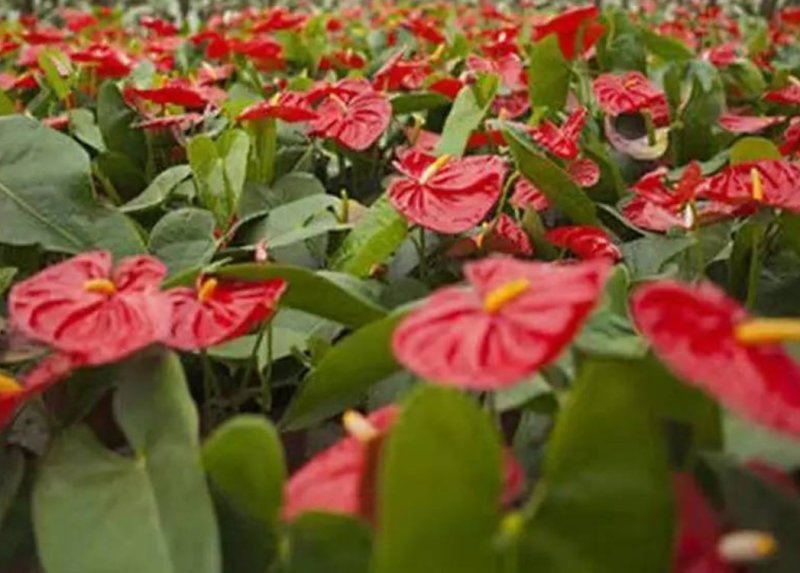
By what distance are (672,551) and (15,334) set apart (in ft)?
1.40

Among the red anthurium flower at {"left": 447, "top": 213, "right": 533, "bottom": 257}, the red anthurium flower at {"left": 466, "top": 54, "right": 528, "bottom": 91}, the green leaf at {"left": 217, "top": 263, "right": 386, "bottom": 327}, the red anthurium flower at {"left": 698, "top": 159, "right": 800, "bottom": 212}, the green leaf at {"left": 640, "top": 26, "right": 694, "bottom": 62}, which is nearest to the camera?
the green leaf at {"left": 217, "top": 263, "right": 386, "bottom": 327}

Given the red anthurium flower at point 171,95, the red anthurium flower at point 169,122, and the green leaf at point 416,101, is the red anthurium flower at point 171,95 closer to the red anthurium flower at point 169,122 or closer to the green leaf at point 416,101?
the red anthurium flower at point 169,122

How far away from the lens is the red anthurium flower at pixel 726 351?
437mm

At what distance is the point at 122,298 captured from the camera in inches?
24.6

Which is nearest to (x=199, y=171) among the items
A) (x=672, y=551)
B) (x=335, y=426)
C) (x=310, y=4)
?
(x=335, y=426)

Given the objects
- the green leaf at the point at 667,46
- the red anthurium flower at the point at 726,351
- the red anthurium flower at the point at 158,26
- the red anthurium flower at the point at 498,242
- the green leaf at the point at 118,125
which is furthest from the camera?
the red anthurium flower at the point at 158,26

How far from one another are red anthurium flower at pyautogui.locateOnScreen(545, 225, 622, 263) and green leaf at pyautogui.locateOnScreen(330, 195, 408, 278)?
0.12 m

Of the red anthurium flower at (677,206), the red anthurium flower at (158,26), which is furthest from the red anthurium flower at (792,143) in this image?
the red anthurium flower at (158,26)

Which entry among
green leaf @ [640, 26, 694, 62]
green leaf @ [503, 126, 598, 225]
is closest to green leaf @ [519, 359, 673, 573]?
green leaf @ [503, 126, 598, 225]

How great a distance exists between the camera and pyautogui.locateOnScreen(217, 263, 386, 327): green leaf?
0.69 meters

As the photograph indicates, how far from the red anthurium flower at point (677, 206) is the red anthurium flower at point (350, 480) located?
451mm

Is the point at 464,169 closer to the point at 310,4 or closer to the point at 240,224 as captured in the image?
the point at 240,224

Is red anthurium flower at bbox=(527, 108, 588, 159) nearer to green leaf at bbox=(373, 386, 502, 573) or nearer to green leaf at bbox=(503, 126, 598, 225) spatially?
green leaf at bbox=(503, 126, 598, 225)

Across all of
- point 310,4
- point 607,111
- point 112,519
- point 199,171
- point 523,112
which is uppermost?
point 112,519
